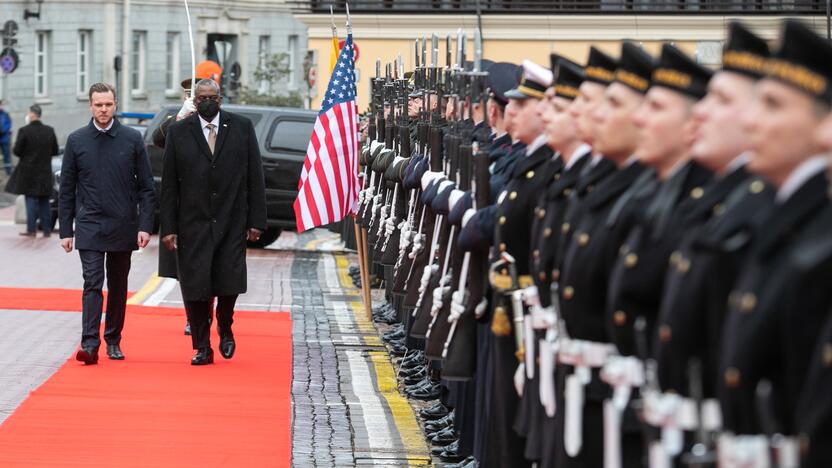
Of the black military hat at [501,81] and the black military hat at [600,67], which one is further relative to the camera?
the black military hat at [501,81]

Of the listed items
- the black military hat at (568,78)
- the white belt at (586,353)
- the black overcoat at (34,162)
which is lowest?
the black overcoat at (34,162)

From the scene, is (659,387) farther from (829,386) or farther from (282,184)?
(282,184)

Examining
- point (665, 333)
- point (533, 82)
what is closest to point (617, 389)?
point (665, 333)

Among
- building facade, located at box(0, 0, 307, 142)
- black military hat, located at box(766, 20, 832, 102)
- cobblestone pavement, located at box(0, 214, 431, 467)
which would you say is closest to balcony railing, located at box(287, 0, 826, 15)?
cobblestone pavement, located at box(0, 214, 431, 467)

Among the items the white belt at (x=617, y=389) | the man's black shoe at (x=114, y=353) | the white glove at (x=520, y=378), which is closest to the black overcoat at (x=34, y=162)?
the man's black shoe at (x=114, y=353)

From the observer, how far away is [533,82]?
23.6ft

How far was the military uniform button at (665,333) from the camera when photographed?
455 cm

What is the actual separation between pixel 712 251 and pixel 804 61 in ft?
1.69

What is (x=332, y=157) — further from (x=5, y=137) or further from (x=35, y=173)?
(x=5, y=137)

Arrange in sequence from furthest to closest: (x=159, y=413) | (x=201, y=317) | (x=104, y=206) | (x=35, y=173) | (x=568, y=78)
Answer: (x=35, y=173)
(x=201, y=317)
(x=104, y=206)
(x=159, y=413)
(x=568, y=78)

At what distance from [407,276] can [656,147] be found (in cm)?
599

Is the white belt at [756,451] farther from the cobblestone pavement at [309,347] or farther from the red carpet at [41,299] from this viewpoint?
the red carpet at [41,299]

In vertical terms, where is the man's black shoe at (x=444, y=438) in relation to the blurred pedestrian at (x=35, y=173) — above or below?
above

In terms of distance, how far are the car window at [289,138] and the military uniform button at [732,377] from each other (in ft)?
63.2
